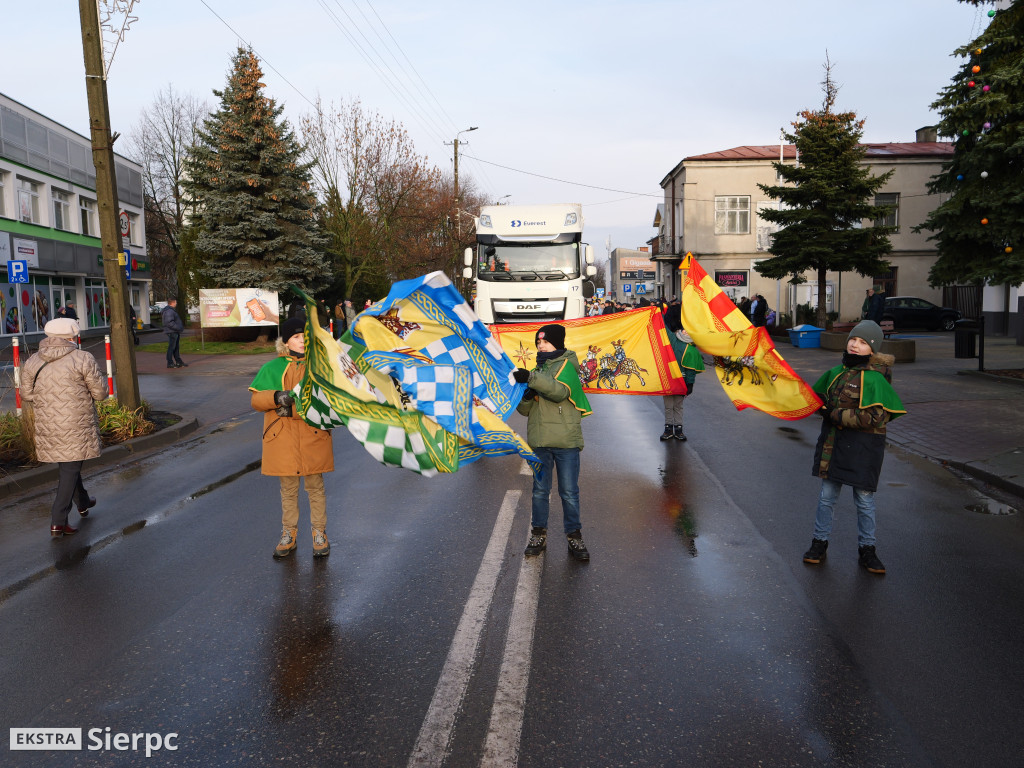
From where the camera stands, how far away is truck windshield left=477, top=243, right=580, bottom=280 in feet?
63.3

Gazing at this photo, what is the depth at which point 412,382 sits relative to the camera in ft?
17.9

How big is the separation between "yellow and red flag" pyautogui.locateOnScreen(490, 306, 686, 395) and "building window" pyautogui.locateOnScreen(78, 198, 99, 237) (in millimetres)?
36907

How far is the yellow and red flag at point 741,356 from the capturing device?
664 centimetres

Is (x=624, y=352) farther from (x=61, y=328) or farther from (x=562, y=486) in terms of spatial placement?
(x=61, y=328)

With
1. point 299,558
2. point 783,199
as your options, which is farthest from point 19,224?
point 299,558

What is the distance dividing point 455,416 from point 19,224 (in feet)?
110

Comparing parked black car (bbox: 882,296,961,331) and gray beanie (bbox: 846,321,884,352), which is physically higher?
gray beanie (bbox: 846,321,884,352)

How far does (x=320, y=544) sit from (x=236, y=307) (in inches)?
977

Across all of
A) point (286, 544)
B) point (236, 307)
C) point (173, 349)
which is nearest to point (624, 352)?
point (286, 544)

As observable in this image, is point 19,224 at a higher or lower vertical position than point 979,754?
higher

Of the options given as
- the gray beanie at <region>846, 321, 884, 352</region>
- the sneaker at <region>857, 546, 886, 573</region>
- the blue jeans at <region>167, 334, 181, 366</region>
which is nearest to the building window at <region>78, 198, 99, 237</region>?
the blue jeans at <region>167, 334, 181, 366</region>

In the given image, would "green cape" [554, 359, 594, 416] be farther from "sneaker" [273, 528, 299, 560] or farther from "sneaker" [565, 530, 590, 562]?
"sneaker" [273, 528, 299, 560]

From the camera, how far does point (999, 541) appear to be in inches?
255

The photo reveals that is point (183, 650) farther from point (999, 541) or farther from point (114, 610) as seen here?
point (999, 541)
